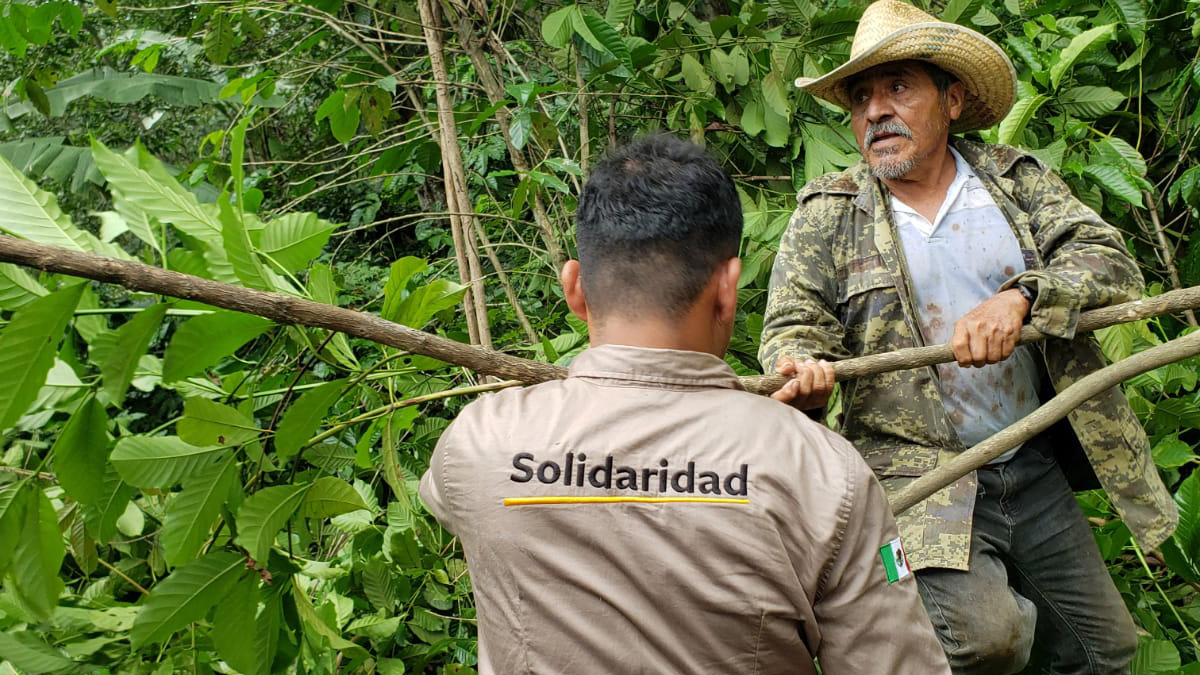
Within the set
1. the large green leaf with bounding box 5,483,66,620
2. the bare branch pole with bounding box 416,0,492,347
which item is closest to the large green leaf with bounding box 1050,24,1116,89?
the bare branch pole with bounding box 416,0,492,347

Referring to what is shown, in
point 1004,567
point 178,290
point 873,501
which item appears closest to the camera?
point 873,501

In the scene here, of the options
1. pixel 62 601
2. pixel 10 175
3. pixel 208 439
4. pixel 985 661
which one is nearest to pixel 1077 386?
pixel 985 661

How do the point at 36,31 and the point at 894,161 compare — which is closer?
the point at 894,161

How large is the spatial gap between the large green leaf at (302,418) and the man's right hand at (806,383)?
83cm

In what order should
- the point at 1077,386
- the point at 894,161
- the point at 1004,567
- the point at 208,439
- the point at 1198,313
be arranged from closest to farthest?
1. the point at 208,439
2. the point at 1077,386
3. the point at 1004,567
4. the point at 894,161
5. the point at 1198,313

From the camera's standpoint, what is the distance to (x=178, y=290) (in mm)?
1459

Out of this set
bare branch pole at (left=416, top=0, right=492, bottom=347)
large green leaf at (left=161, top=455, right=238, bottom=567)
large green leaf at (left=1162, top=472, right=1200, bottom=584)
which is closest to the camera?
large green leaf at (left=161, top=455, right=238, bottom=567)

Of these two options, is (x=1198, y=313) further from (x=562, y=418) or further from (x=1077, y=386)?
(x=562, y=418)

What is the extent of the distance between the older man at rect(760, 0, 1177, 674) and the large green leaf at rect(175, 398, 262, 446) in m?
1.15

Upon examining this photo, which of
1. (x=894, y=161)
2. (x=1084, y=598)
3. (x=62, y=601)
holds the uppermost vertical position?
(x=894, y=161)

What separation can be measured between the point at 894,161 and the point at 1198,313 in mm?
2365

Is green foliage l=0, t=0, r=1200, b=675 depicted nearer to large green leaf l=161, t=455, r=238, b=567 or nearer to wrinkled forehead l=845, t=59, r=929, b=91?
large green leaf l=161, t=455, r=238, b=567

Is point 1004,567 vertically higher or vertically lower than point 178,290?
lower

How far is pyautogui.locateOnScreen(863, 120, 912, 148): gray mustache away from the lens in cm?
255
